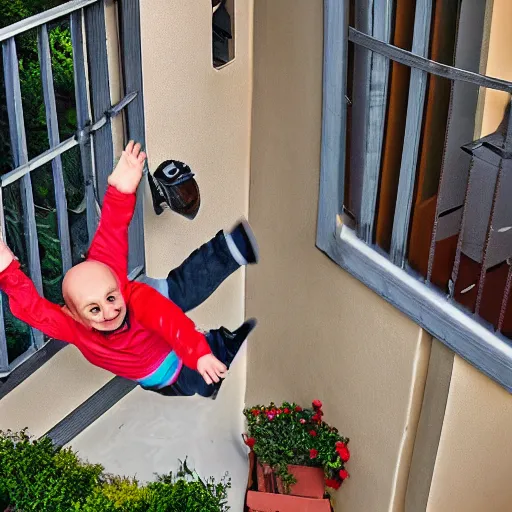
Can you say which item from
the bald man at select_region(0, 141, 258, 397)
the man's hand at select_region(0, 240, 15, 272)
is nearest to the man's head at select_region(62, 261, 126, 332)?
the bald man at select_region(0, 141, 258, 397)

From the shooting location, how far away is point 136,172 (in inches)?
84.8

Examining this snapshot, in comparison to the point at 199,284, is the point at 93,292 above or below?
above

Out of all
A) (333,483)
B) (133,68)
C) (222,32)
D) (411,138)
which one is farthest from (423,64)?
(333,483)

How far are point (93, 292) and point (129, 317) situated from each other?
190 mm

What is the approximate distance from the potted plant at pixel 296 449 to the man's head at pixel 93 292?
3.78 ft

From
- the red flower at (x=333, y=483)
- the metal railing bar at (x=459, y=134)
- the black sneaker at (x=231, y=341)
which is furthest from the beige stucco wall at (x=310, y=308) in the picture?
the metal railing bar at (x=459, y=134)

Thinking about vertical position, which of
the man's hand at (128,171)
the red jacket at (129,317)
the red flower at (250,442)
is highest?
the man's hand at (128,171)

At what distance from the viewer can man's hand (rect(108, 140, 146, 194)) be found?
83.7 inches

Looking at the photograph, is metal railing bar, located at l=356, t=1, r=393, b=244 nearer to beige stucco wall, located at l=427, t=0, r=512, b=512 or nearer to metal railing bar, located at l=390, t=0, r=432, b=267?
metal railing bar, located at l=390, t=0, r=432, b=267

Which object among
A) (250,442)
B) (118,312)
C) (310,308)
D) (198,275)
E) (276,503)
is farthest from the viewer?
(250,442)

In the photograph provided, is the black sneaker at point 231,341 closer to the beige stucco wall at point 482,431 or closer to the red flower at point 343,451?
the red flower at point 343,451

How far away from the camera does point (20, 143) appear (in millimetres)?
2080

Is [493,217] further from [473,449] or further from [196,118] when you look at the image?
[196,118]

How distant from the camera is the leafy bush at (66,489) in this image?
236 cm
